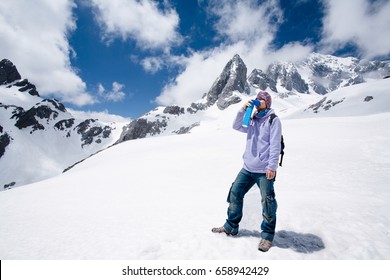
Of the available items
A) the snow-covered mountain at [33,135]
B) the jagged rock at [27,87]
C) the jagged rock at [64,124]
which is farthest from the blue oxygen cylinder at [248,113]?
the jagged rock at [27,87]

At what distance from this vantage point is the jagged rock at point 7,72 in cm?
18400

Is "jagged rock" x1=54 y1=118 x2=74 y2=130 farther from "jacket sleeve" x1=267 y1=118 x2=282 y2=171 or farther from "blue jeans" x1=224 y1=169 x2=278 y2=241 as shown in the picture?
"jacket sleeve" x1=267 y1=118 x2=282 y2=171

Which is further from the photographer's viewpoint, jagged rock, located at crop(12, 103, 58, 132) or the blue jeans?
jagged rock, located at crop(12, 103, 58, 132)

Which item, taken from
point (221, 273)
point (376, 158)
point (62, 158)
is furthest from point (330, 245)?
point (62, 158)

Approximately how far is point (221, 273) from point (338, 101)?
270ft

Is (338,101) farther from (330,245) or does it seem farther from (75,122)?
(75,122)

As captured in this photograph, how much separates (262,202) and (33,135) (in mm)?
195770

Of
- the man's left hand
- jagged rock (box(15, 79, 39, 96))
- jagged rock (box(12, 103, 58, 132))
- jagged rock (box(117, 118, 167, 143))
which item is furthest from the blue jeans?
jagged rock (box(15, 79, 39, 96))

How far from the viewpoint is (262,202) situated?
13.1ft

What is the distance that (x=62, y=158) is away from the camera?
15525 cm

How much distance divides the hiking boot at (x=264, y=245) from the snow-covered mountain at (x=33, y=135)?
142682 mm

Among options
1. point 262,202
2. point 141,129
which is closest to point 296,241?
point 262,202

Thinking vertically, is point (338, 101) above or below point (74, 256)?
above

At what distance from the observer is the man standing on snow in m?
3.86
